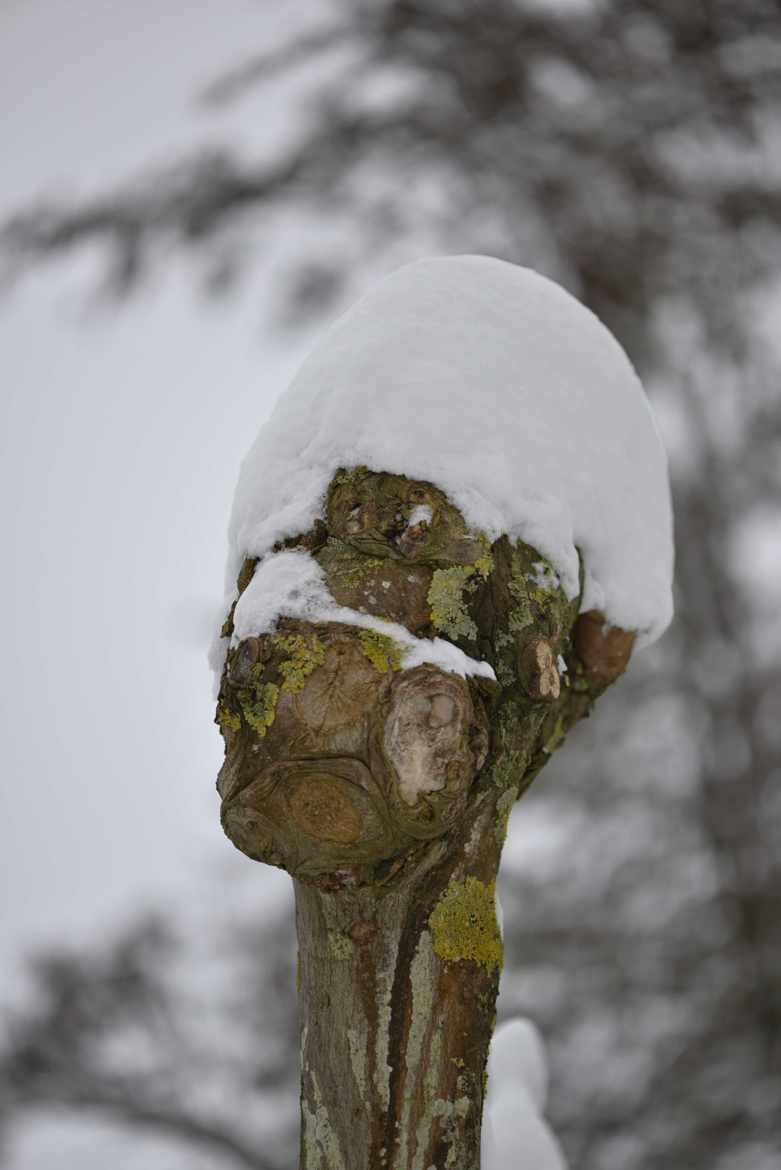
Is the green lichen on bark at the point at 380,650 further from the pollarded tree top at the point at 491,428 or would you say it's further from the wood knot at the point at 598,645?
the wood knot at the point at 598,645

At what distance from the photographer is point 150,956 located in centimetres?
407

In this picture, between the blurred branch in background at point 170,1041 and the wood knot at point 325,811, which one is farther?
the blurred branch in background at point 170,1041

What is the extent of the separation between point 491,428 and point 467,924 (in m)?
0.40

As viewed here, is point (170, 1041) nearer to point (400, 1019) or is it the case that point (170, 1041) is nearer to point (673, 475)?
point (673, 475)

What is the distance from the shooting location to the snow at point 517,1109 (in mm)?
1116

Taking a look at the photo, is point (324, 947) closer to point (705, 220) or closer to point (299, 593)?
point (299, 593)

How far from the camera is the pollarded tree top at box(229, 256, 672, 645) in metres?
0.85

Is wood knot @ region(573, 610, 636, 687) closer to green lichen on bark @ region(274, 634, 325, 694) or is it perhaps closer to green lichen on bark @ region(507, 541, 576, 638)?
green lichen on bark @ region(507, 541, 576, 638)

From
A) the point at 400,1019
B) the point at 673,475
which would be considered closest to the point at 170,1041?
the point at 673,475

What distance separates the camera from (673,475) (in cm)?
388

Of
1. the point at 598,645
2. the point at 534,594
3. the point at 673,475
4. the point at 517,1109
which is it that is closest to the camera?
the point at 534,594

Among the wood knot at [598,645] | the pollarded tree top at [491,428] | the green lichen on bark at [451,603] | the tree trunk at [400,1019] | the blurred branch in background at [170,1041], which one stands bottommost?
the tree trunk at [400,1019]

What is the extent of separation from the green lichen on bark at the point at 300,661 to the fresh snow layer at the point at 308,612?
0.07 feet

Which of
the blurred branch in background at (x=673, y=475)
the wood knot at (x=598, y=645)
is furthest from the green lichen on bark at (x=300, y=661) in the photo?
the blurred branch in background at (x=673, y=475)
